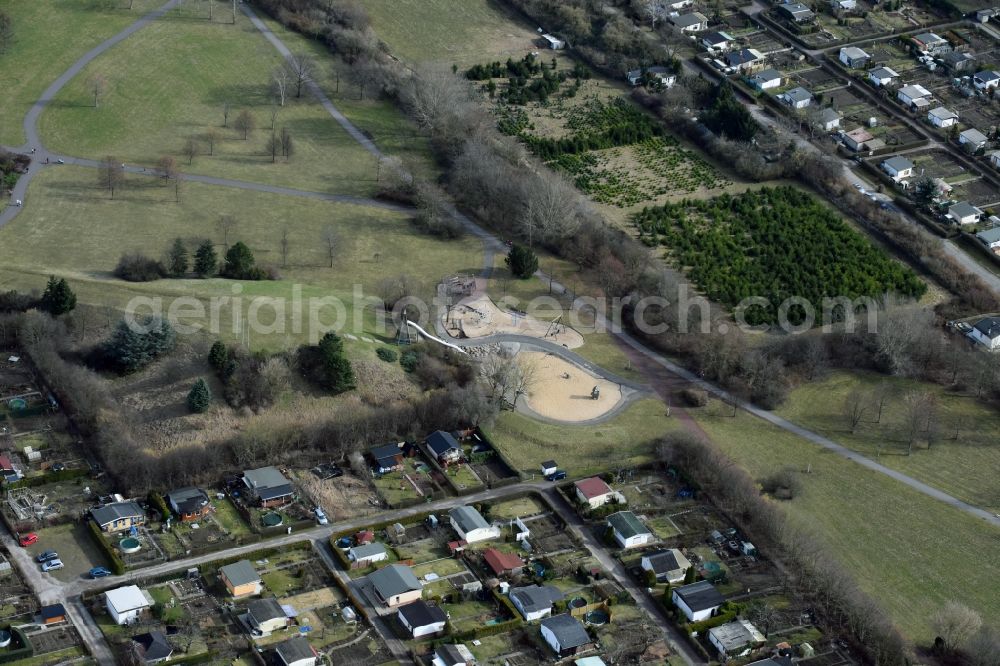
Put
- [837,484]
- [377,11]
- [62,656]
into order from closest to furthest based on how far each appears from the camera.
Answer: [62,656], [837,484], [377,11]

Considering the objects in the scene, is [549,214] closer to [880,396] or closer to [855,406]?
[855,406]

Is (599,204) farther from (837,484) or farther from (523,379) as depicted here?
(837,484)

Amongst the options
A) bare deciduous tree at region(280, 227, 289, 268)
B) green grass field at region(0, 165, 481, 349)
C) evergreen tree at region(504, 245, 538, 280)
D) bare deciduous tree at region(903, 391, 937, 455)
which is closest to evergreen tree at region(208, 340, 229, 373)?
green grass field at region(0, 165, 481, 349)

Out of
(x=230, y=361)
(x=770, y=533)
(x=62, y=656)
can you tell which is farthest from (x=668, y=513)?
(x=62, y=656)

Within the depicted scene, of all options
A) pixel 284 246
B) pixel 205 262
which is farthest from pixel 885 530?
pixel 205 262

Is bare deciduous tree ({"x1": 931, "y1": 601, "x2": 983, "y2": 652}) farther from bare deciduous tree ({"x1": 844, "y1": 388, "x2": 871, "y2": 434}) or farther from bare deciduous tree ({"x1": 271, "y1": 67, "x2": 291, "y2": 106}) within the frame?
bare deciduous tree ({"x1": 271, "y1": 67, "x2": 291, "y2": 106})

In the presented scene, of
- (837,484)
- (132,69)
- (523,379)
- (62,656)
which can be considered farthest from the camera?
(132,69)
